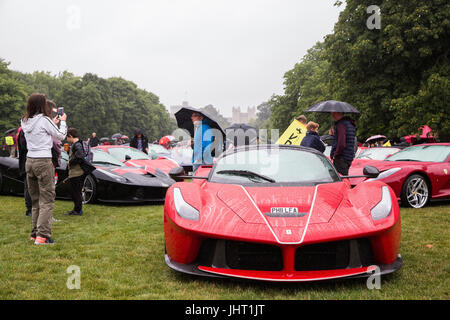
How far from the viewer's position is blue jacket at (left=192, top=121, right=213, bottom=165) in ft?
22.9

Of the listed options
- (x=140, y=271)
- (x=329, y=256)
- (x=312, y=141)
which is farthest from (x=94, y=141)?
(x=329, y=256)

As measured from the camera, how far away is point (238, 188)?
4117mm

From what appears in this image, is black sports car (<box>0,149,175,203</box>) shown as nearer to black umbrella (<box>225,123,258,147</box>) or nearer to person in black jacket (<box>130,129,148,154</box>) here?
person in black jacket (<box>130,129,148,154</box>)

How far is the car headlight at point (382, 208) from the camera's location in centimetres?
358

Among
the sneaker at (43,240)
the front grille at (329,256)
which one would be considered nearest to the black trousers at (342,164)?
the front grille at (329,256)

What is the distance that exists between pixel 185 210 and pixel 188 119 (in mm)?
4333

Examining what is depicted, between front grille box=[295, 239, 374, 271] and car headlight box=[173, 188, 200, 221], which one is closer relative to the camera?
front grille box=[295, 239, 374, 271]

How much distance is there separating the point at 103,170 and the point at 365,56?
570 inches

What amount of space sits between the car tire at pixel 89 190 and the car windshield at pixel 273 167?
4474 mm

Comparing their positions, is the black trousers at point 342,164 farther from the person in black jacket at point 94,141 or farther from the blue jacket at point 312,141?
the person in black jacket at point 94,141

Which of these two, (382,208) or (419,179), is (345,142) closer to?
(419,179)

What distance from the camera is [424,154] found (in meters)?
8.78

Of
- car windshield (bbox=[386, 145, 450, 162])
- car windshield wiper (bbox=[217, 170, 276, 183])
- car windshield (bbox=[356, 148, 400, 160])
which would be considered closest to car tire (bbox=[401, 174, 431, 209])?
car windshield (bbox=[386, 145, 450, 162])

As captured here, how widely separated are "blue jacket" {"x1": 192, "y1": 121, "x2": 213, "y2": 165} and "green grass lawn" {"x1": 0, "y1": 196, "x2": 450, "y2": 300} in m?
1.39
